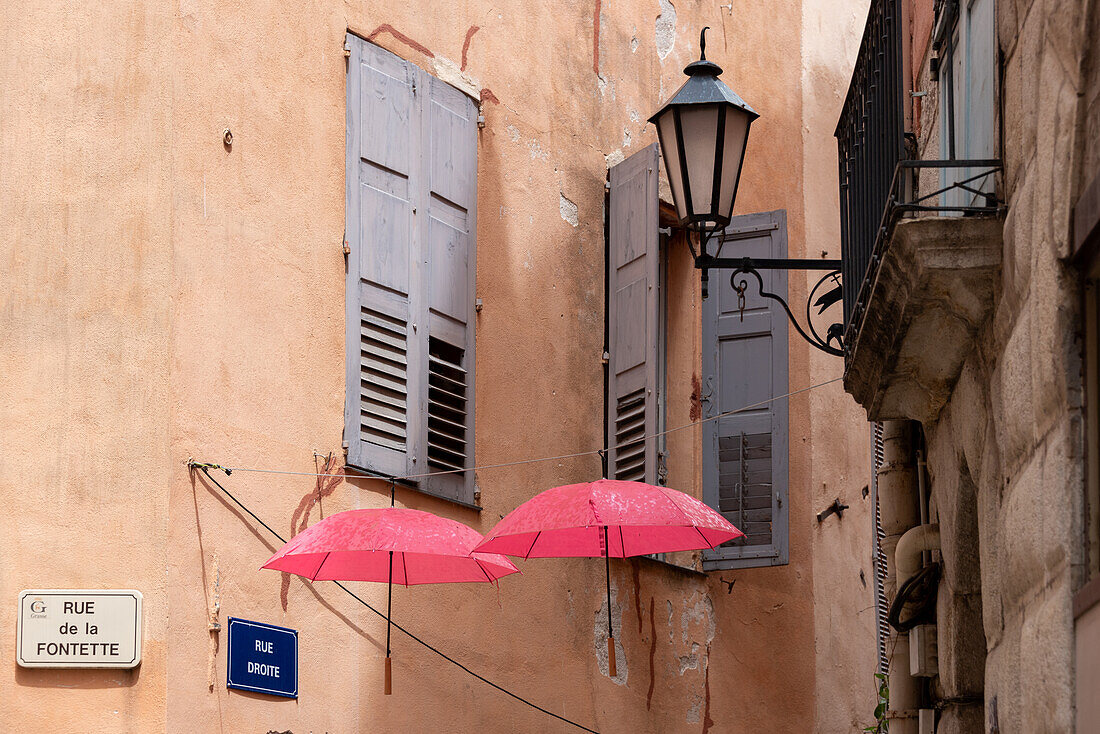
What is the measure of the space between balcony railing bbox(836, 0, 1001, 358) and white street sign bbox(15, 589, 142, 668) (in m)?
3.31

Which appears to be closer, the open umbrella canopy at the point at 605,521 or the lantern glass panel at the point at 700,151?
the open umbrella canopy at the point at 605,521

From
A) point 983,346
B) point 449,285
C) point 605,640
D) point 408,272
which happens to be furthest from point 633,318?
point 983,346

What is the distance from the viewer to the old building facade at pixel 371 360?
751 cm

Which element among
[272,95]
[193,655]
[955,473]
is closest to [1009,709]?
[955,473]

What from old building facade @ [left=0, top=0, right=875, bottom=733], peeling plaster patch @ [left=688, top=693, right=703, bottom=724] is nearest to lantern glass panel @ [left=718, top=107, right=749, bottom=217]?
old building facade @ [left=0, top=0, right=875, bottom=733]

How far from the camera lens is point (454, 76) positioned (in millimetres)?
9445

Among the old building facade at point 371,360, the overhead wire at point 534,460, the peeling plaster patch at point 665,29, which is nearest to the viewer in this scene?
the old building facade at point 371,360

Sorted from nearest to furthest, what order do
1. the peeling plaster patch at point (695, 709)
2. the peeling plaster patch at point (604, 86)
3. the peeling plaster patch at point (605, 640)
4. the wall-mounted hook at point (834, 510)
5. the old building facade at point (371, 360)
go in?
the old building facade at point (371, 360) → the peeling plaster patch at point (605, 640) → the peeling plaster patch at point (695, 709) → the peeling plaster patch at point (604, 86) → the wall-mounted hook at point (834, 510)

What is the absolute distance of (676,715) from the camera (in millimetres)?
10250

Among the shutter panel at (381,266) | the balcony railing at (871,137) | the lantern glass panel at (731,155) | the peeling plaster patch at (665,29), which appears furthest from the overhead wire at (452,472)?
the peeling plaster patch at (665,29)

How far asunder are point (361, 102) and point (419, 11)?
81cm

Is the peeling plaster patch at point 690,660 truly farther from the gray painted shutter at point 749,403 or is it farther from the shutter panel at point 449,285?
the shutter panel at point 449,285

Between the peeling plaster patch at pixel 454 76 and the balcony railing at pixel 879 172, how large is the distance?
2.22 metres

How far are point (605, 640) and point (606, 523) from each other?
10.2 feet
